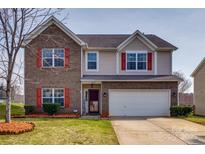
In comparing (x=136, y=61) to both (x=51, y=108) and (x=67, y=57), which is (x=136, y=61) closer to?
(x=67, y=57)

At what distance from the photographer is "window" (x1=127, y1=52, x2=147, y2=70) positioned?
25234 millimetres

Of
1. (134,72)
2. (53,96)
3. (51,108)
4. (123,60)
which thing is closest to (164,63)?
(134,72)

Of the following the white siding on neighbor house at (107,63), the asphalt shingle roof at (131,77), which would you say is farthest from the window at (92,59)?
the asphalt shingle roof at (131,77)

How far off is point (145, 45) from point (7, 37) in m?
13.2

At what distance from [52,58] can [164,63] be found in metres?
9.27

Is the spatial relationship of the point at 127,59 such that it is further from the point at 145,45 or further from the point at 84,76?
the point at 84,76

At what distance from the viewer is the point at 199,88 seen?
2844 cm

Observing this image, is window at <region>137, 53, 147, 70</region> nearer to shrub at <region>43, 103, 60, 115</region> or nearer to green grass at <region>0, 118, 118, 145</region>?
shrub at <region>43, 103, 60, 115</region>

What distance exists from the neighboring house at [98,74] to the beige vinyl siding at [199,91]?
4.15 meters

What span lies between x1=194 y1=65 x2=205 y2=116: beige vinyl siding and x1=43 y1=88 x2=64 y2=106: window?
12.7m

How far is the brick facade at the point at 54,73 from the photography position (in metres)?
23.6

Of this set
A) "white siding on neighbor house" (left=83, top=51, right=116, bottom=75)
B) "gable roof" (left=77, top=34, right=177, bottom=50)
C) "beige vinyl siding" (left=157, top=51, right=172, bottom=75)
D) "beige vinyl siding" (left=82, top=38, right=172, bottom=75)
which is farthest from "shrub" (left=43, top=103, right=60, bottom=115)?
"beige vinyl siding" (left=157, top=51, right=172, bottom=75)

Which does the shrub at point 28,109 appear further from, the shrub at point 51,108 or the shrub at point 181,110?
the shrub at point 181,110
